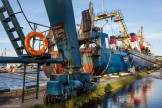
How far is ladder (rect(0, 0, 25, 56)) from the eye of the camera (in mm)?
10302

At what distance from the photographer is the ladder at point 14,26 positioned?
1030 centimetres

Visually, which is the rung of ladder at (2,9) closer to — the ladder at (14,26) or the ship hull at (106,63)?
the ladder at (14,26)

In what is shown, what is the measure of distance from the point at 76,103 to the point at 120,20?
36466 millimetres

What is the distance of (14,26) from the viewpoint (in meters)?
10.4

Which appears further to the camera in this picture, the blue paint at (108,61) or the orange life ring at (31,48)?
the blue paint at (108,61)

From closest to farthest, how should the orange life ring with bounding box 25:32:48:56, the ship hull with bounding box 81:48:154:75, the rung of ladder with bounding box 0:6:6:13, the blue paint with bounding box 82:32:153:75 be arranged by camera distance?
the orange life ring with bounding box 25:32:48:56 < the rung of ladder with bounding box 0:6:6:13 < the ship hull with bounding box 81:48:154:75 < the blue paint with bounding box 82:32:153:75

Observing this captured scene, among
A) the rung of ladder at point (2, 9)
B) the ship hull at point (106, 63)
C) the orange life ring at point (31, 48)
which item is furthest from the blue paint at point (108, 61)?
the rung of ladder at point (2, 9)

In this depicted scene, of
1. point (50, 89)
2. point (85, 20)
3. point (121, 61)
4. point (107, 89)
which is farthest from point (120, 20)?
point (50, 89)

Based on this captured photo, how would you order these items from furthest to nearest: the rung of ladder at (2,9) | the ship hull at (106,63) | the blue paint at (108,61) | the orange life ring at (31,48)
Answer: the blue paint at (108,61), the ship hull at (106,63), the rung of ladder at (2,9), the orange life ring at (31,48)

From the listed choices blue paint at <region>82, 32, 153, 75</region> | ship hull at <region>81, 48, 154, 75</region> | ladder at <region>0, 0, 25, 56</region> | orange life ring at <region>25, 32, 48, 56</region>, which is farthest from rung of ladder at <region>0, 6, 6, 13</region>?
ship hull at <region>81, 48, 154, 75</region>

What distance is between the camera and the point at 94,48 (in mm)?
27922

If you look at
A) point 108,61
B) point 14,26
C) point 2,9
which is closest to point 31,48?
point 14,26

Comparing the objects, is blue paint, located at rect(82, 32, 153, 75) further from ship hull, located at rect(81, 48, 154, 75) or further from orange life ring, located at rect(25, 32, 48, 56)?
A: orange life ring, located at rect(25, 32, 48, 56)

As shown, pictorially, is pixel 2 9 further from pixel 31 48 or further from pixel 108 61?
pixel 108 61
